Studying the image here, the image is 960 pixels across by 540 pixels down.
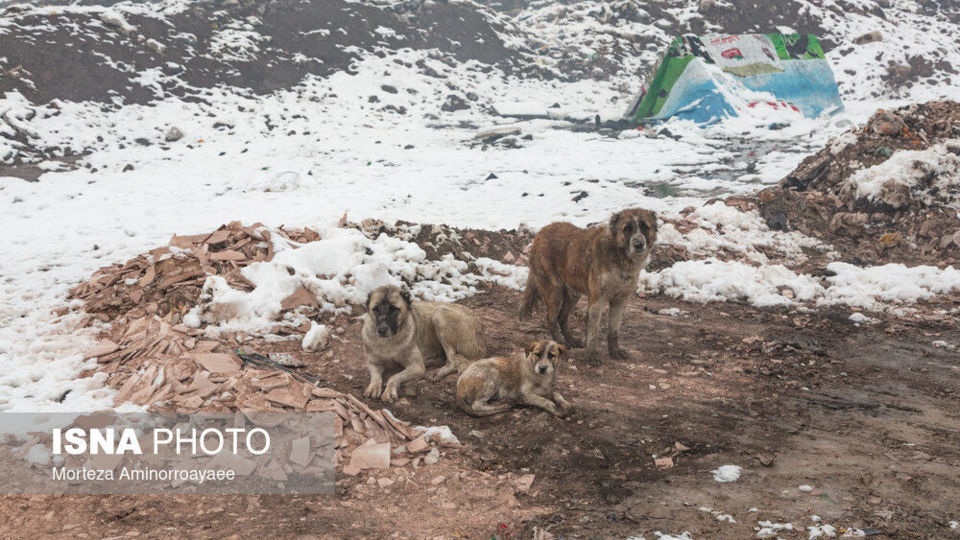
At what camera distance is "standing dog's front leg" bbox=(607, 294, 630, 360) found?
7.50m

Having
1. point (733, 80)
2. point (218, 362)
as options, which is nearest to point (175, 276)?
point (218, 362)

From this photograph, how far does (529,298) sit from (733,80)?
22.9 metres

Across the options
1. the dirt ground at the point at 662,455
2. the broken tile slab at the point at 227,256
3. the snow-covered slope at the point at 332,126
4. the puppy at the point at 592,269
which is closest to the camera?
the dirt ground at the point at 662,455

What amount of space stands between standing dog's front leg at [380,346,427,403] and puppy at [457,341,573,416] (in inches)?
25.6

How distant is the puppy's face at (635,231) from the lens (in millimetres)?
6902

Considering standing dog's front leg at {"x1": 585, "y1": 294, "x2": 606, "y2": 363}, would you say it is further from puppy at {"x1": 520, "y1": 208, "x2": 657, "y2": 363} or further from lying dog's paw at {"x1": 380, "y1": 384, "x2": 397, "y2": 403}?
lying dog's paw at {"x1": 380, "y1": 384, "x2": 397, "y2": 403}

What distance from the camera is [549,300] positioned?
26.7 ft

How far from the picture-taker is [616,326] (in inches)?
297

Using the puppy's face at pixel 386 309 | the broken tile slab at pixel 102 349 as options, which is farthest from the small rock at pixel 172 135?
the puppy's face at pixel 386 309

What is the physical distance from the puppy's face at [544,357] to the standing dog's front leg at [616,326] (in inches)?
69.8

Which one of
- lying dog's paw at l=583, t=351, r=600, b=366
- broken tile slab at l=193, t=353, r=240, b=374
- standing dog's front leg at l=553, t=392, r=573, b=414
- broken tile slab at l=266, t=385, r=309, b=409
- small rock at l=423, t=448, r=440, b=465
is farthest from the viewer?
lying dog's paw at l=583, t=351, r=600, b=366

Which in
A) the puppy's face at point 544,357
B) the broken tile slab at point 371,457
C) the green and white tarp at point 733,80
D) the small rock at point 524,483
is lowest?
the broken tile slab at point 371,457

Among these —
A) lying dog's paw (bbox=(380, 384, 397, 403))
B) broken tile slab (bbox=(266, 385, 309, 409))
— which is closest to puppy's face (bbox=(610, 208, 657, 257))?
lying dog's paw (bbox=(380, 384, 397, 403))

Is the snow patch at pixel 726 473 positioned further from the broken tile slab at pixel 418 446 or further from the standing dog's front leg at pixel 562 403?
the broken tile slab at pixel 418 446
